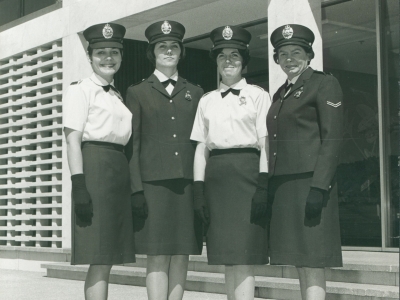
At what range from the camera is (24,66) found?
32.3 ft

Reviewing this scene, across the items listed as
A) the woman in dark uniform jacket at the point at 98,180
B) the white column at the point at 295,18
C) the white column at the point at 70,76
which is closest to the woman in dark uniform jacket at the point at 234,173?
the woman in dark uniform jacket at the point at 98,180

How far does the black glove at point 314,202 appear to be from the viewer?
393 cm

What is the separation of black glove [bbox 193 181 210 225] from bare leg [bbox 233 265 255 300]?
0.35 m

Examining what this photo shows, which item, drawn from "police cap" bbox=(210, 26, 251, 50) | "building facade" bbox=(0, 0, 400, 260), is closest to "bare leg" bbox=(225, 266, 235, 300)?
"police cap" bbox=(210, 26, 251, 50)

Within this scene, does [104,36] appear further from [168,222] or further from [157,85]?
[168,222]

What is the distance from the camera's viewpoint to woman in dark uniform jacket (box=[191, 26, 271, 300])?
4160mm

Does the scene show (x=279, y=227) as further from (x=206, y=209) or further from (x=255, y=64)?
(x=255, y=64)

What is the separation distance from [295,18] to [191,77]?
3396mm

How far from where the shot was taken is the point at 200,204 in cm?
422

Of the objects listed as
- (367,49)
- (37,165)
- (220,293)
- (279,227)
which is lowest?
(220,293)

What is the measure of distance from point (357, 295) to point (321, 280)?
1.28 meters

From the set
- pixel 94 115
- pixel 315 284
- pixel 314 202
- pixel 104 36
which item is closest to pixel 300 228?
pixel 314 202

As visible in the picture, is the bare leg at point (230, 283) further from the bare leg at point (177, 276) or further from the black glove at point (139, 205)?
the black glove at point (139, 205)

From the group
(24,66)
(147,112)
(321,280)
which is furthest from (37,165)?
(321,280)
